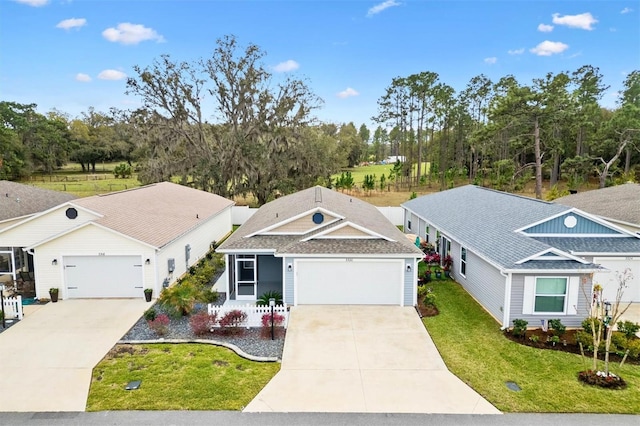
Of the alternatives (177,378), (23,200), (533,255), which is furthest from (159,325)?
(23,200)

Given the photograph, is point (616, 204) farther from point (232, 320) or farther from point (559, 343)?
point (232, 320)

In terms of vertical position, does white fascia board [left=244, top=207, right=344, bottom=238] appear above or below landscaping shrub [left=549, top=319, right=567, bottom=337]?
above

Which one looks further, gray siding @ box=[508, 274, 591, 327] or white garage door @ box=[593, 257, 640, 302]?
white garage door @ box=[593, 257, 640, 302]

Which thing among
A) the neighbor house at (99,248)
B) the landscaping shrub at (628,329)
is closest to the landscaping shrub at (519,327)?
the landscaping shrub at (628,329)

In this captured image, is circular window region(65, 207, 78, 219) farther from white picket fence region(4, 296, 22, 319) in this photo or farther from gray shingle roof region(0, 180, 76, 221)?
gray shingle roof region(0, 180, 76, 221)

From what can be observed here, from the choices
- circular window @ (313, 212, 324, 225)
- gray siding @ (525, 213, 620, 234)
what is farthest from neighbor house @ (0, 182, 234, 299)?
gray siding @ (525, 213, 620, 234)

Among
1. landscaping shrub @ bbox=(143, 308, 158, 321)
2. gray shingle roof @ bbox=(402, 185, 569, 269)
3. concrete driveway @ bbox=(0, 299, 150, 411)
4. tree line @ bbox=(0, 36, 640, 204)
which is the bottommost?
concrete driveway @ bbox=(0, 299, 150, 411)

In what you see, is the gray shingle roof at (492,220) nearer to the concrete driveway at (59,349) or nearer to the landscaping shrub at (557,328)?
the landscaping shrub at (557,328)

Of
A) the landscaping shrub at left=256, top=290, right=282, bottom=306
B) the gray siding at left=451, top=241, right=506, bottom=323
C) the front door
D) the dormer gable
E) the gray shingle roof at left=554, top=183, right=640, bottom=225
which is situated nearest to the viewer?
the gray siding at left=451, top=241, right=506, bottom=323
